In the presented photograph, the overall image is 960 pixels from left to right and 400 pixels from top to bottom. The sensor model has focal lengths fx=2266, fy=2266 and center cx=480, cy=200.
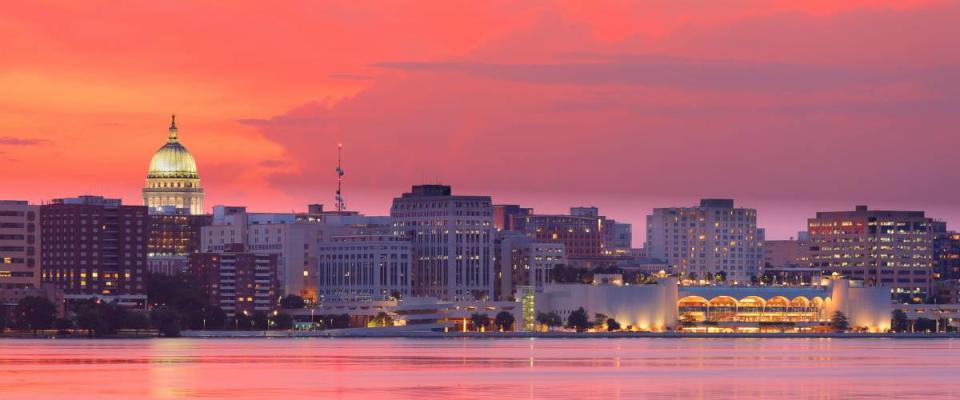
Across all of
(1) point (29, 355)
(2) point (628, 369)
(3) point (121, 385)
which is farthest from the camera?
(1) point (29, 355)

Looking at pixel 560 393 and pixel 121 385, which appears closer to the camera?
pixel 560 393

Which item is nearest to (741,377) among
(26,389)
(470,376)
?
(470,376)

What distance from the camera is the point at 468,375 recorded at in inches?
5536

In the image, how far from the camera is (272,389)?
401ft

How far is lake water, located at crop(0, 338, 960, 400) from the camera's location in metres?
119

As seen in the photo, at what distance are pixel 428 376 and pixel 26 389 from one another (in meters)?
27.8

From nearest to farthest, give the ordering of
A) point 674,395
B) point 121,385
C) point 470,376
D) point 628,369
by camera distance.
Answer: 1. point 674,395
2. point 121,385
3. point 470,376
4. point 628,369

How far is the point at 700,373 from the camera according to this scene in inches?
5782

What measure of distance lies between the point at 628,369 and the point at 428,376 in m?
19.7

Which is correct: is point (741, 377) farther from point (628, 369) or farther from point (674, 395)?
point (674, 395)

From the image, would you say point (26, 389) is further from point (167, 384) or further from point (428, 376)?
point (428, 376)

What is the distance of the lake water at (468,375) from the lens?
119 metres

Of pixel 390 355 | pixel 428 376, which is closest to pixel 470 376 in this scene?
pixel 428 376

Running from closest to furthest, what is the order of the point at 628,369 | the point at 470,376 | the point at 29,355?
the point at 470,376 < the point at 628,369 < the point at 29,355
